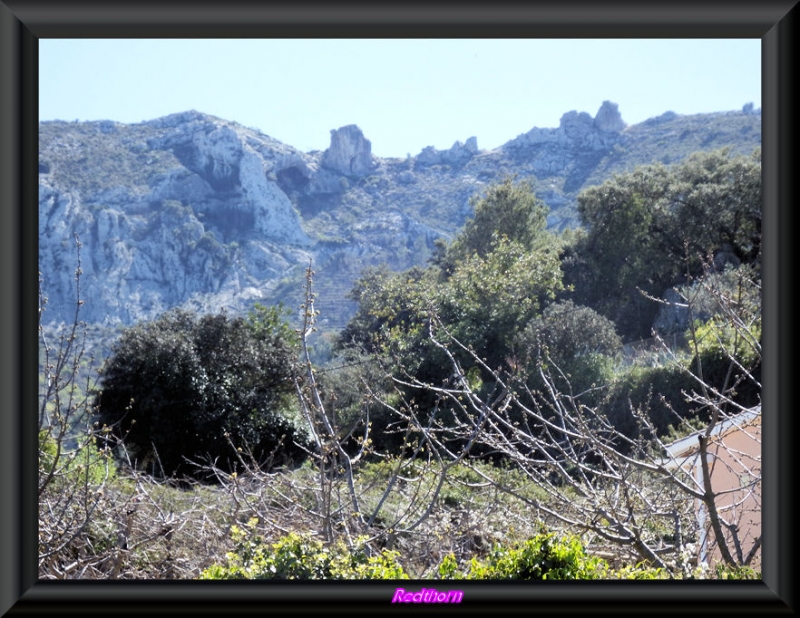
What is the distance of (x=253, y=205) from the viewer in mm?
11133

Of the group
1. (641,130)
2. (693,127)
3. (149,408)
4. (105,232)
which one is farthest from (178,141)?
(693,127)

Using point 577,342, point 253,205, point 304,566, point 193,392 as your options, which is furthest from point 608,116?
point 304,566

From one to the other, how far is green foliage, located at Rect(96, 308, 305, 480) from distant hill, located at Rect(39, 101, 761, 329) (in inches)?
16.6

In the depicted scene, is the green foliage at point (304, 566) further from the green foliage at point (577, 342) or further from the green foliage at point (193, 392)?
the green foliage at point (577, 342)

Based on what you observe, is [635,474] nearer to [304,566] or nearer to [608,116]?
[304,566]

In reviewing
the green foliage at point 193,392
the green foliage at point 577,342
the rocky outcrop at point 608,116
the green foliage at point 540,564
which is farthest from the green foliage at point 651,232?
the green foliage at point 540,564

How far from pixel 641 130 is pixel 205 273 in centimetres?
1033

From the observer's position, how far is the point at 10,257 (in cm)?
149

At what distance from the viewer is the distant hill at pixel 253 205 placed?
31.4 feet

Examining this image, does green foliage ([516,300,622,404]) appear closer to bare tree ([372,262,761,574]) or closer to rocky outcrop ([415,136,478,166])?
rocky outcrop ([415,136,478,166])
